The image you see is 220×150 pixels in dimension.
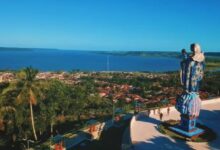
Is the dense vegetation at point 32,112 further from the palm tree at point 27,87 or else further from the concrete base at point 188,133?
the concrete base at point 188,133

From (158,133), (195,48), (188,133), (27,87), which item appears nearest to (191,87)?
(195,48)

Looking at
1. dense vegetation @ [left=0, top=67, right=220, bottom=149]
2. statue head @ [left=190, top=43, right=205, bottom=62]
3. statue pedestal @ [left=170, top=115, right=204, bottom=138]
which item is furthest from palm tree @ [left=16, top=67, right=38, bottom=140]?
statue head @ [left=190, top=43, right=205, bottom=62]

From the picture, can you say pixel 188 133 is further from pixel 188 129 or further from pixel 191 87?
→ pixel 191 87

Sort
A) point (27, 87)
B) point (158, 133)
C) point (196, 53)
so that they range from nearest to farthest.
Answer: point (196, 53), point (158, 133), point (27, 87)

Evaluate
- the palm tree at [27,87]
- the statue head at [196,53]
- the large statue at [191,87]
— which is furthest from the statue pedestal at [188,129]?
the palm tree at [27,87]

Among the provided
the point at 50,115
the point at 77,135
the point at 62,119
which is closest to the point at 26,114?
the point at 50,115

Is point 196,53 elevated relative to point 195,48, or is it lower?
lower
